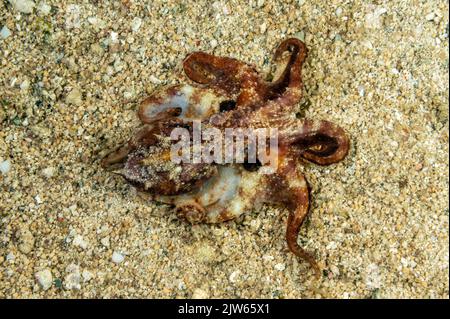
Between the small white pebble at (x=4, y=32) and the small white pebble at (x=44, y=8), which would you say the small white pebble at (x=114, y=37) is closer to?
the small white pebble at (x=44, y=8)

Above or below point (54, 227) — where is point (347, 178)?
above

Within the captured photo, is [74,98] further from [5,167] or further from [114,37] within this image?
[5,167]

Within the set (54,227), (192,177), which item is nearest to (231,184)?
(192,177)

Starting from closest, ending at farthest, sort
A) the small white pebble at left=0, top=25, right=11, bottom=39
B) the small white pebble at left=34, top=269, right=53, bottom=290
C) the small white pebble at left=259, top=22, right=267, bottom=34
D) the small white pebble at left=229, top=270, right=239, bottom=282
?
the small white pebble at left=34, top=269, right=53, bottom=290 < the small white pebble at left=229, top=270, right=239, bottom=282 < the small white pebble at left=0, top=25, right=11, bottom=39 < the small white pebble at left=259, top=22, right=267, bottom=34

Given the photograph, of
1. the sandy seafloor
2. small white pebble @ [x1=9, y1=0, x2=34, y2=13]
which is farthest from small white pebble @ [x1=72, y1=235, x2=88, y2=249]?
small white pebble @ [x1=9, y1=0, x2=34, y2=13]

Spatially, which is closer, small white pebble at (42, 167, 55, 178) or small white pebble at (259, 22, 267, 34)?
small white pebble at (42, 167, 55, 178)

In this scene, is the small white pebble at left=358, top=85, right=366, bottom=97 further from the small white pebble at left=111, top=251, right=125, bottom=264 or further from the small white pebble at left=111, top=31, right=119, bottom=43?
the small white pebble at left=111, top=251, right=125, bottom=264

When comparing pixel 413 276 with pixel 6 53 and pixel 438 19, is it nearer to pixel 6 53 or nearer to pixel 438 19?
pixel 438 19
